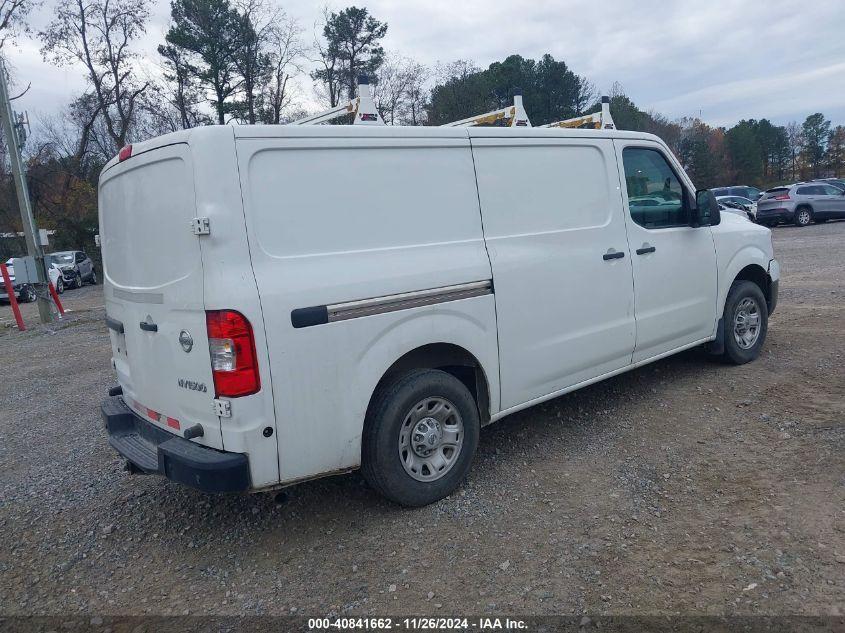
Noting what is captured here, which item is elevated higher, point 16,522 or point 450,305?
point 450,305

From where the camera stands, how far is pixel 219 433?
10.6ft

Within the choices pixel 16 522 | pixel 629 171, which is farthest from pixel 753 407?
pixel 16 522

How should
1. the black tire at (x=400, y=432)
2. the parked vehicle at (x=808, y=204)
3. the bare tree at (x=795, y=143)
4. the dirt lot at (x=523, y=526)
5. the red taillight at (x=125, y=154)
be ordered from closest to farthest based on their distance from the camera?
the dirt lot at (x=523, y=526) < the black tire at (x=400, y=432) < the red taillight at (x=125, y=154) < the parked vehicle at (x=808, y=204) < the bare tree at (x=795, y=143)

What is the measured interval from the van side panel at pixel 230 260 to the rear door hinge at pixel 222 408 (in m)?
0.02

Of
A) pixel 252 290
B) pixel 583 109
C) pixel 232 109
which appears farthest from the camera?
pixel 583 109

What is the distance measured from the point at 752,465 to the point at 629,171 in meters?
2.28

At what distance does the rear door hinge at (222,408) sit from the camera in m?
3.14

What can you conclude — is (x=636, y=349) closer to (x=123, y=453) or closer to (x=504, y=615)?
(x=504, y=615)

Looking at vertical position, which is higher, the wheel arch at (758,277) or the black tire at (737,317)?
the wheel arch at (758,277)

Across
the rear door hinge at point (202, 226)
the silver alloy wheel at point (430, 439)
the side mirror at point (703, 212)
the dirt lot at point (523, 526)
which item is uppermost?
the rear door hinge at point (202, 226)

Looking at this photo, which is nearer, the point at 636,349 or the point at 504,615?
the point at 504,615

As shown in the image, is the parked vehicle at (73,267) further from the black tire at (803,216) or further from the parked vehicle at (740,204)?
the black tire at (803,216)

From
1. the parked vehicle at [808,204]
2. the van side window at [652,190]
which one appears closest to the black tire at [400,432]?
the van side window at [652,190]

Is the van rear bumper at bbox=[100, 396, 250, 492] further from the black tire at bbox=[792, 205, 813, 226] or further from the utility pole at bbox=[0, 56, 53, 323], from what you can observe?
the black tire at bbox=[792, 205, 813, 226]
